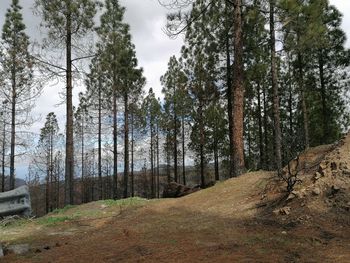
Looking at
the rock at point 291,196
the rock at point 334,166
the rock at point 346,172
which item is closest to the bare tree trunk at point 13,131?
the rock at point 291,196

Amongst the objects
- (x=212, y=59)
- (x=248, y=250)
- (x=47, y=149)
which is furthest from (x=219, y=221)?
(x=47, y=149)

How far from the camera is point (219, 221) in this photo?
7.77m

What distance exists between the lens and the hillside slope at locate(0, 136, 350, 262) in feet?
18.3

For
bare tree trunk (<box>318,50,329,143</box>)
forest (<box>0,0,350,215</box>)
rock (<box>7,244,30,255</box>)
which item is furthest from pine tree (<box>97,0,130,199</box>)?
rock (<box>7,244,30,255</box>)

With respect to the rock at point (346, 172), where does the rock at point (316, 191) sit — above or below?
below

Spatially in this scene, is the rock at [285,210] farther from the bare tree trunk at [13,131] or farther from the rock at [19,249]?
the bare tree trunk at [13,131]

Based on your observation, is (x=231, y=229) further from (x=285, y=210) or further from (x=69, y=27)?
(x=69, y=27)

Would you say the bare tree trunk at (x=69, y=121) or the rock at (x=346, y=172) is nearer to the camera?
the rock at (x=346, y=172)

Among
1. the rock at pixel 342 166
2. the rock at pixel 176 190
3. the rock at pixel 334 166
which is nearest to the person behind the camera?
the rock at pixel 342 166

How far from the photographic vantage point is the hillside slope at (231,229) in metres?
5.57

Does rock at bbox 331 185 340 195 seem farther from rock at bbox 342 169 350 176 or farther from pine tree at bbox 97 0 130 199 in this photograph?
pine tree at bbox 97 0 130 199

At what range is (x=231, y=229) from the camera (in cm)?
698

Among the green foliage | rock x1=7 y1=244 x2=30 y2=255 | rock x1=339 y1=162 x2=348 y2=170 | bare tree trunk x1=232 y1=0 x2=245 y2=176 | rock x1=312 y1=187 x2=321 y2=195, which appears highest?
the green foliage

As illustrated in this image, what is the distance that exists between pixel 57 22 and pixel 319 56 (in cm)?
1635
